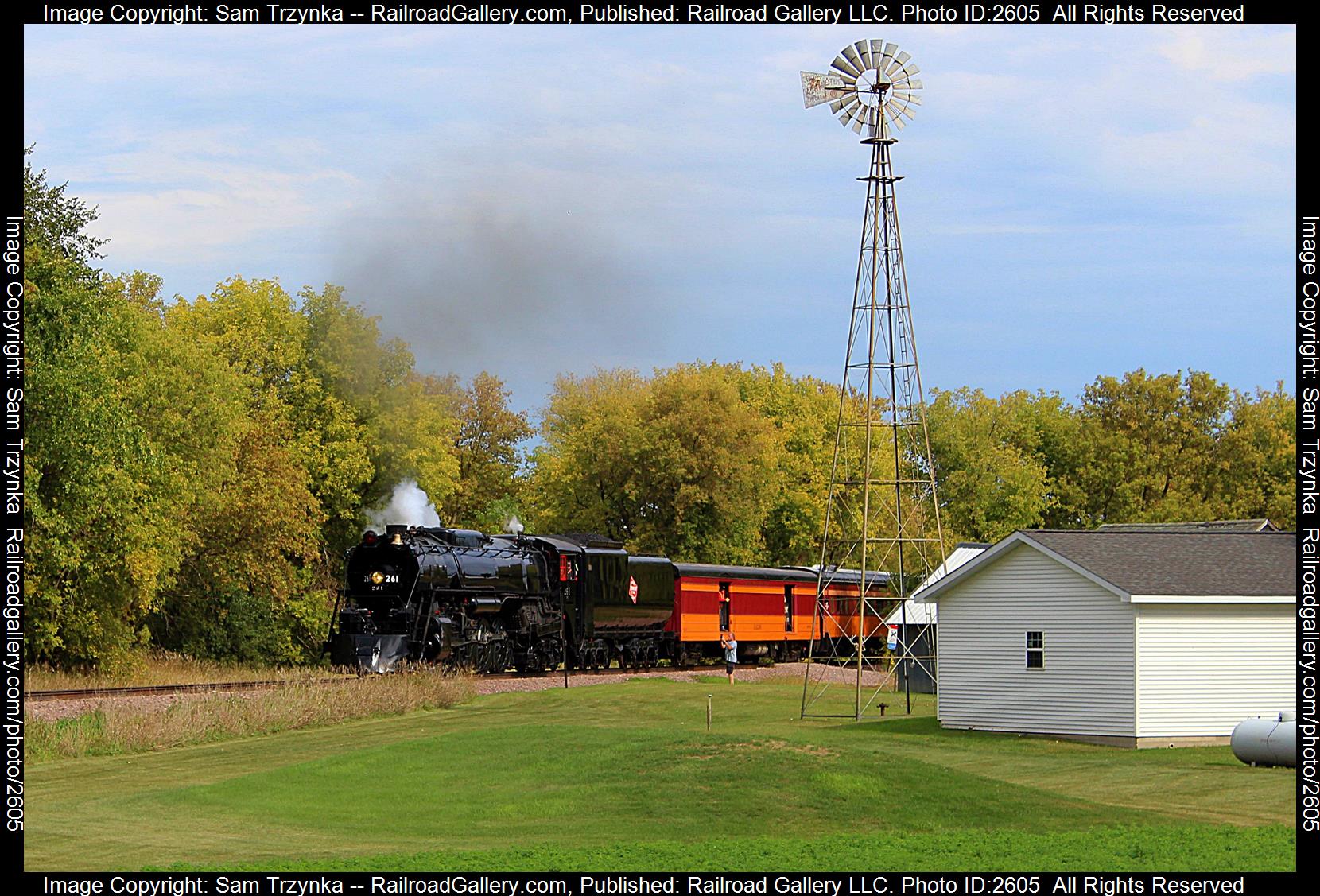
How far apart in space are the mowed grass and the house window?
3170mm

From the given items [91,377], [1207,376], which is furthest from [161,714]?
[1207,376]

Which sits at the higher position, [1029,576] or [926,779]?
[1029,576]

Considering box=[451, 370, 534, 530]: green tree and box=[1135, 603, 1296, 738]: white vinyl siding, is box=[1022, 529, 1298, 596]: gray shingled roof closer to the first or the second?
box=[1135, 603, 1296, 738]: white vinyl siding

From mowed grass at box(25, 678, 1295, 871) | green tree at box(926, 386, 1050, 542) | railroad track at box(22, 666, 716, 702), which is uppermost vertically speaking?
green tree at box(926, 386, 1050, 542)

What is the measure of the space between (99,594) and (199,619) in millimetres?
13002

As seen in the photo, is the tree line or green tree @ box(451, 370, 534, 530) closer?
the tree line

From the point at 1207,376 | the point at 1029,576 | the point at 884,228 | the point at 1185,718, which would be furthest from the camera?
the point at 1207,376

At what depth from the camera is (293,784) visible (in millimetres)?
22375

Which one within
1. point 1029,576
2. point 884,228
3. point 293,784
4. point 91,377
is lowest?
point 293,784

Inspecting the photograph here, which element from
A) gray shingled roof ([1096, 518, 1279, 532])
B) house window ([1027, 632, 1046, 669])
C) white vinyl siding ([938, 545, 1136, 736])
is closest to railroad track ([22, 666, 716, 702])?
white vinyl siding ([938, 545, 1136, 736])

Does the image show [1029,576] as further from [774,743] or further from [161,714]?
[161,714]

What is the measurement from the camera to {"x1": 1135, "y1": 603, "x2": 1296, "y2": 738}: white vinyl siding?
30734mm
